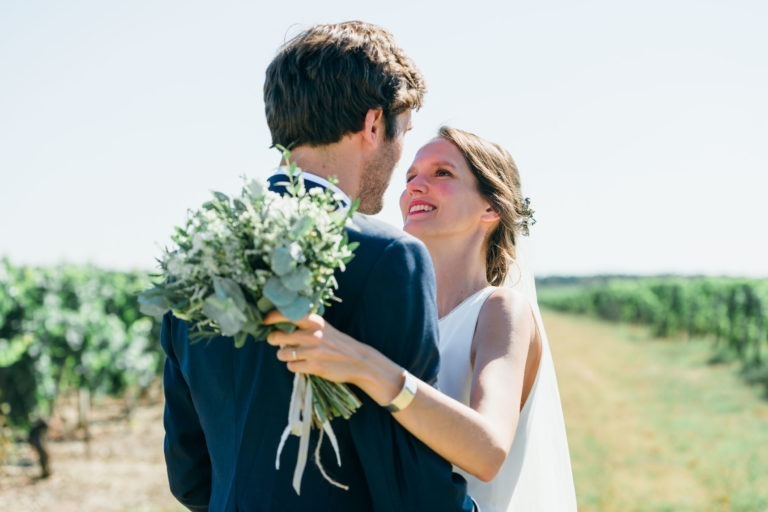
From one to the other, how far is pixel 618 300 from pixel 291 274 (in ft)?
214

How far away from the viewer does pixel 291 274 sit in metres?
1.94

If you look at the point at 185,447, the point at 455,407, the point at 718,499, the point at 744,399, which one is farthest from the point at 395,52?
the point at 744,399

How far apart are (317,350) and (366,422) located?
324mm

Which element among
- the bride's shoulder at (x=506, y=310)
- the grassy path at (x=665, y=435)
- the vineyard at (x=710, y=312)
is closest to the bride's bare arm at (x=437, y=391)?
the bride's shoulder at (x=506, y=310)

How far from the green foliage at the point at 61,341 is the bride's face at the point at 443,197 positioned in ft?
32.2

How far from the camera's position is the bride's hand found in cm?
201

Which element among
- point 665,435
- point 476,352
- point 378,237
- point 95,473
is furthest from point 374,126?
point 665,435

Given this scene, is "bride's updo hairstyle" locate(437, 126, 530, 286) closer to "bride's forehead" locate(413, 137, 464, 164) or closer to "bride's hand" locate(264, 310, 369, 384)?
"bride's forehead" locate(413, 137, 464, 164)

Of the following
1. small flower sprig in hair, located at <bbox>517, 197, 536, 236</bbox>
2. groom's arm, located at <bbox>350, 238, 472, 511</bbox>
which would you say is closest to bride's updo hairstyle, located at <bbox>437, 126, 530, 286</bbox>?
small flower sprig in hair, located at <bbox>517, 197, 536, 236</bbox>

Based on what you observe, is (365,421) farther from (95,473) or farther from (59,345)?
(59,345)

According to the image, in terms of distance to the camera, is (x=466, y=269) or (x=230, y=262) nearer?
(x=230, y=262)

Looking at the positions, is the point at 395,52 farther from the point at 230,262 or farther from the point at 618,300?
the point at 618,300

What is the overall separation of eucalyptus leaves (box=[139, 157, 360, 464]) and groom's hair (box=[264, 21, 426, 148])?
1.11ft

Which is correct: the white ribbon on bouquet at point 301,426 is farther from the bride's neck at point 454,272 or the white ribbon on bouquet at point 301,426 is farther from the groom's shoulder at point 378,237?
the bride's neck at point 454,272
